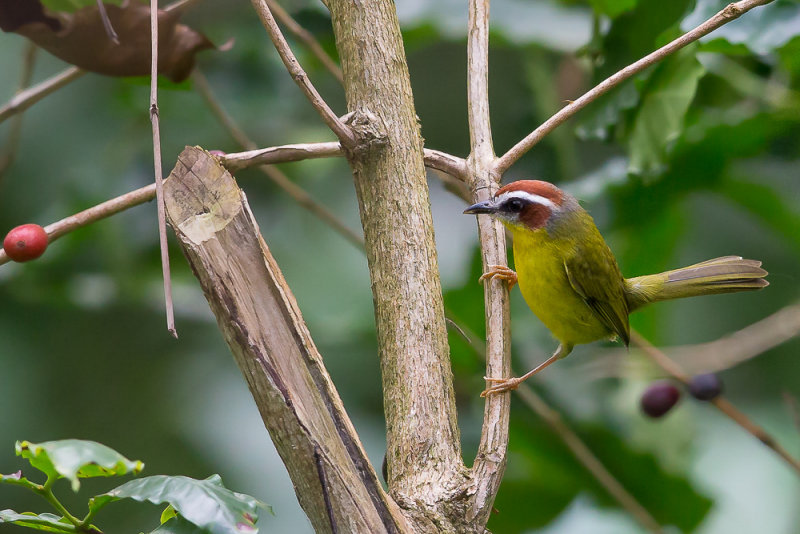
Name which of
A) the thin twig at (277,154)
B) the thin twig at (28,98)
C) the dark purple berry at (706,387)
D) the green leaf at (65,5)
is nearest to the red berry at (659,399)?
the dark purple berry at (706,387)

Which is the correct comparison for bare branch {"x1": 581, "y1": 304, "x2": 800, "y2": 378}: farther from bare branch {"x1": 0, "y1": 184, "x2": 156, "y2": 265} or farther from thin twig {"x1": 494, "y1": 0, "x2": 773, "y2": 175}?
bare branch {"x1": 0, "y1": 184, "x2": 156, "y2": 265}

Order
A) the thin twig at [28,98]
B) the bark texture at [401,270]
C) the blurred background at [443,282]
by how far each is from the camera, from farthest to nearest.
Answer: the blurred background at [443,282], the thin twig at [28,98], the bark texture at [401,270]

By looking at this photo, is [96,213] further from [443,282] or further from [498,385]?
[443,282]

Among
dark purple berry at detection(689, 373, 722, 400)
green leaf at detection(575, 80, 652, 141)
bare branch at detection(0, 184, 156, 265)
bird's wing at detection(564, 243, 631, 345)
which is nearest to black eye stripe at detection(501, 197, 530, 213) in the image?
bird's wing at detection(564, 243, 631, 345)

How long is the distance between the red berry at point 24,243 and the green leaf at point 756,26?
1851mm

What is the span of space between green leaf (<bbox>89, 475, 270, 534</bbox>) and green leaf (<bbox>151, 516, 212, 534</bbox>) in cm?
3

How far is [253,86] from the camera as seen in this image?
3.52m

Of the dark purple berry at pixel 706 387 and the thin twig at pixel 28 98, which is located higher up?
the thin twig at pixel 28 98

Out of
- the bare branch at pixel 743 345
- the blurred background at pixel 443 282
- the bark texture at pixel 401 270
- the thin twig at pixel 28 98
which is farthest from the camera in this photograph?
the blurred background at pixel 443 282

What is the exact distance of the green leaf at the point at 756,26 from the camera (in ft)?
7.70

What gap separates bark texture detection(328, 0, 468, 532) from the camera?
1.45 m

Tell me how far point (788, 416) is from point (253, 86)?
2.83m

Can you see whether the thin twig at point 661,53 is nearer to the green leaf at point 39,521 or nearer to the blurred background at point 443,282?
the blurred background at point 443,282

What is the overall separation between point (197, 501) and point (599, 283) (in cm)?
161
